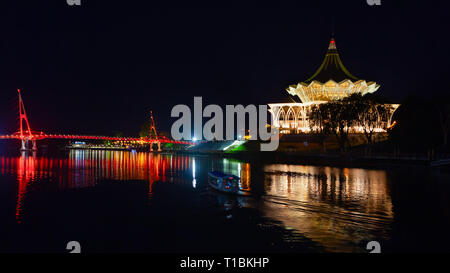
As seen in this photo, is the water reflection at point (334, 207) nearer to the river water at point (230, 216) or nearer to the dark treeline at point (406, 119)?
the river water at point (230, 216)

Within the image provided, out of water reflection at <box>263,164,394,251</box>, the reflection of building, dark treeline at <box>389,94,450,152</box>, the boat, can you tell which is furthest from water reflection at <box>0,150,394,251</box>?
the reflection of building

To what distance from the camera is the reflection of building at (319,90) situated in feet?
225

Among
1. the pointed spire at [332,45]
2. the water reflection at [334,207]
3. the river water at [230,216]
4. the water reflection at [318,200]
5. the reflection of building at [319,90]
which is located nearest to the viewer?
the river water at [230,216]

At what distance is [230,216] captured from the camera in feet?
58.7

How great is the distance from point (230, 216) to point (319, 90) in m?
54.5

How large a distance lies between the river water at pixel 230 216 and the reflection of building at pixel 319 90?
40469 millimetres

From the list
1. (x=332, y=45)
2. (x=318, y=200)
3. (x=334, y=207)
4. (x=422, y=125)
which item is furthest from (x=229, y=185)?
(x=332, y=45)

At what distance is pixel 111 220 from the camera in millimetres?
17750

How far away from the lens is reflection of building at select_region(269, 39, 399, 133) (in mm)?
68625

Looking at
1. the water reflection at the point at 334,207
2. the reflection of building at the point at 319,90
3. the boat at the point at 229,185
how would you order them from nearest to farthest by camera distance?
1. the water reflection at the point at 334,207
2. the boat at the point at 229,185
3. the reflection of building at the point at 319,90

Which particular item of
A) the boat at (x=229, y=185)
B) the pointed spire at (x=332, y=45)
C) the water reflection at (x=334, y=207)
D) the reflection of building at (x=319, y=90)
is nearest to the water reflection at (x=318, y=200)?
the water reflection at (x=334, y=207)
